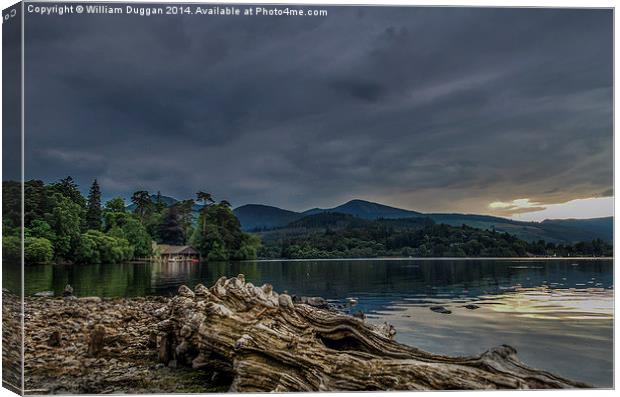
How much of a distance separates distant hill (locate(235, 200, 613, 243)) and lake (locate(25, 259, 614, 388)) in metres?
0.43

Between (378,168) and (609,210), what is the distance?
3.60 metres

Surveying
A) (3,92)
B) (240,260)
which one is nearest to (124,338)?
(240,260)

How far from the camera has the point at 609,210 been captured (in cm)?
1061

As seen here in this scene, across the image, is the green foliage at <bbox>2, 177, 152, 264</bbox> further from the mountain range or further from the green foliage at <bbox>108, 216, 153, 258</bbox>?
the mountain range

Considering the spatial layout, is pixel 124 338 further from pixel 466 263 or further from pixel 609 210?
pixel 609 210

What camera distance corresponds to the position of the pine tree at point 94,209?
1041 centimetres

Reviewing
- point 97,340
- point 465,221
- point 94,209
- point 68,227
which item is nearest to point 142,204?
point 94,209

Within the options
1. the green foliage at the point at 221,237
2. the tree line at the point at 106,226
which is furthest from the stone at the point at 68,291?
the green foliage at the point at 221,237

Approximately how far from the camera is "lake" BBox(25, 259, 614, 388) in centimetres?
1017

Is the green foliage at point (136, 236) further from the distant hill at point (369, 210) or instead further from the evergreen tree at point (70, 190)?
A: the distant hill at point (369, 210)

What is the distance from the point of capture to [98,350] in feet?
33.6

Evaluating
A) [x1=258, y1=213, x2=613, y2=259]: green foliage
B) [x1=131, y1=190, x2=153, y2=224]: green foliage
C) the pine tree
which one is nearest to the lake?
[x1=258, y1=213, x2=613, y2=259]: green foliage

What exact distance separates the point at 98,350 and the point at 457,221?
5917 mm

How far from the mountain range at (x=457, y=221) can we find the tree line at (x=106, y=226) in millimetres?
261
